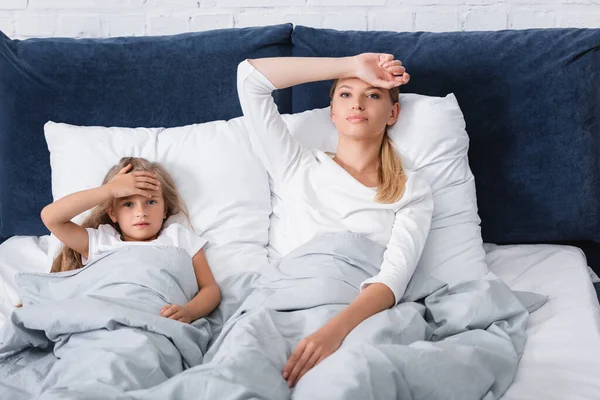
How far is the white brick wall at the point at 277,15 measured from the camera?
236 cm

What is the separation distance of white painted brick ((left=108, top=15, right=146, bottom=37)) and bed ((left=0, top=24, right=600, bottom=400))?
269 mm

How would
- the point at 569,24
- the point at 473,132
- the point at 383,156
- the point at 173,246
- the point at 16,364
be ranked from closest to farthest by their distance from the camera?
the point at 16,364
the point at 173,246
the point at 383,156
the point at 473,132
the point at 569,24

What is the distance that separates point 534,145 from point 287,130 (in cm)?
65

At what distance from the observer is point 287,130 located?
196 cm

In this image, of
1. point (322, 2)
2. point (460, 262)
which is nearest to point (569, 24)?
point (322, 2)

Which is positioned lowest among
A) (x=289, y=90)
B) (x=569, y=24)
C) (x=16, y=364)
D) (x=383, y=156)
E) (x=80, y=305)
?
(x=16, y=364)

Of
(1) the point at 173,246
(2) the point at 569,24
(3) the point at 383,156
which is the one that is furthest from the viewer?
(2) the point at 569,24

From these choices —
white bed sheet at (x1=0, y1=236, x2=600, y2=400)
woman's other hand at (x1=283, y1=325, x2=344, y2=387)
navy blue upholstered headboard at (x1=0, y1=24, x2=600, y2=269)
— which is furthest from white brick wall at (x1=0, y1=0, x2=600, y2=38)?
woman's other hand at (x1=283, y1=325, x2=344, y2=387)

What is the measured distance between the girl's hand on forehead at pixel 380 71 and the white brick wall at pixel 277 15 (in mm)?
506

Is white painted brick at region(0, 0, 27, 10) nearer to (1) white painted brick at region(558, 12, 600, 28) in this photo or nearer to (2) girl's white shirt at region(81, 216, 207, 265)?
(2) girl's white shirt at region(81, 216, 207, 265)

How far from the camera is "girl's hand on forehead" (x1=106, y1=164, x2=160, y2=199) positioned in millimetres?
1819

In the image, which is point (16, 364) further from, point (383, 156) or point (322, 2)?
point (322, 2)

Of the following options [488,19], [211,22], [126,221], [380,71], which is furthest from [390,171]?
[211,22]

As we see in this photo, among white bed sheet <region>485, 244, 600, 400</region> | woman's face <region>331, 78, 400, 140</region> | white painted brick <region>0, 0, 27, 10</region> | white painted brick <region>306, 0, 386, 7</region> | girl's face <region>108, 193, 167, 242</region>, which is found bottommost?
white bed sheet <region>485, 244, 600, 400</region>
